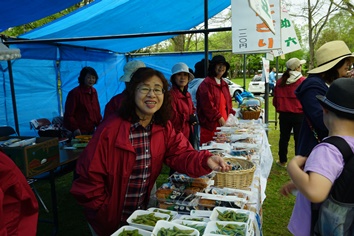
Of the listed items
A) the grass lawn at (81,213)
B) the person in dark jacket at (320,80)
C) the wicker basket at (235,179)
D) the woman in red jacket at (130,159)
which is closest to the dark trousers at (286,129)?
the grass lawn at (81,213)

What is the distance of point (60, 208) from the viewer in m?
4.33

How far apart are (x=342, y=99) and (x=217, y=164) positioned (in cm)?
90

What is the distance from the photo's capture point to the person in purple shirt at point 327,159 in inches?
48.7

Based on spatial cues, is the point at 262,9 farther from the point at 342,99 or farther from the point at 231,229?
the point at 231,229

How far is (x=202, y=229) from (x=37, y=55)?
544 centimetres

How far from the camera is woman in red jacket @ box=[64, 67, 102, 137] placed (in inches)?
191

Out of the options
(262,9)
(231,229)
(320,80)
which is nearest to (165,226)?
(231,229)

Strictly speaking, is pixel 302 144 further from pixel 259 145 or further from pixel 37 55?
pixel 37 55

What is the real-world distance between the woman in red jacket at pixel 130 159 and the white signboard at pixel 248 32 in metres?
1.25

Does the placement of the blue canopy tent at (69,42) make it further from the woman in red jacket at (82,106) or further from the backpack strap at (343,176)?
the backpack strap at (343,176)

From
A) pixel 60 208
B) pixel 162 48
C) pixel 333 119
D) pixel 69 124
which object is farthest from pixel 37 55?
pixel 162 48

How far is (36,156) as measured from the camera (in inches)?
115

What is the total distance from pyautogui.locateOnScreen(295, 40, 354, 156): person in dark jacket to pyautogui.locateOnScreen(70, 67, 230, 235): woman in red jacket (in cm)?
99

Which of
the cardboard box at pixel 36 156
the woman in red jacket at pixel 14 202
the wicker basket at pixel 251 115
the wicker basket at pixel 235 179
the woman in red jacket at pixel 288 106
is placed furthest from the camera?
the woman in red jacket at pixel 288 106
